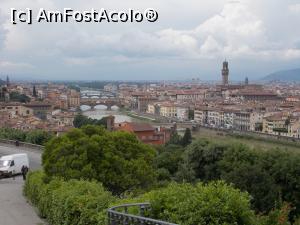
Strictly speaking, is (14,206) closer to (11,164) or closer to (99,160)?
(99,160)

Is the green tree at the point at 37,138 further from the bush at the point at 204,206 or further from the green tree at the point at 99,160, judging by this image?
the bush at the point at 204,206

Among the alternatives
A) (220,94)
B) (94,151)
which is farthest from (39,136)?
(220,94)

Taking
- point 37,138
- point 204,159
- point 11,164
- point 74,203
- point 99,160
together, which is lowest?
point 204,159

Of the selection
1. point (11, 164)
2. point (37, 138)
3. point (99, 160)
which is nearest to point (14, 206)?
point (99, 160)

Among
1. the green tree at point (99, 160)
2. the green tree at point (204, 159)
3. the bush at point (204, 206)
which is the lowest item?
the green tree at point (204, 159)

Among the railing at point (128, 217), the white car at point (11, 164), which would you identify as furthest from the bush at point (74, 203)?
the white car at point (11, 164)

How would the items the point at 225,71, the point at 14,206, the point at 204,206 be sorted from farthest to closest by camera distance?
the point at 225,71 → the point at 14,206 → the point at 204,206
